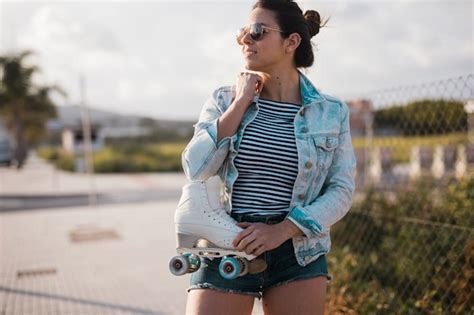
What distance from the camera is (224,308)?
2.16 metres

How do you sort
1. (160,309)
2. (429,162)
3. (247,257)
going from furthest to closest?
(429,162) → (160,309) → (247,257)

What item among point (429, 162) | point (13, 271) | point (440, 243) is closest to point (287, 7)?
point (440, 243)

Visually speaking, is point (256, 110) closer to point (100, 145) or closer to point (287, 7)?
point (287, 7)

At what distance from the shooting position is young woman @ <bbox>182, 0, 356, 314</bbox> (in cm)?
219

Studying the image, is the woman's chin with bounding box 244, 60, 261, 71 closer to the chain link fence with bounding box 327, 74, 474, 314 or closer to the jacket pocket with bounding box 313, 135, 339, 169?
the jacket pocket with bounding box 313, 135, 339, 169

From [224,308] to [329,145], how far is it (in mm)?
745

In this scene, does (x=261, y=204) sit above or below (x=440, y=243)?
above

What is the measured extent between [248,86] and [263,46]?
0.58ft

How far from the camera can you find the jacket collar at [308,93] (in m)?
2.40

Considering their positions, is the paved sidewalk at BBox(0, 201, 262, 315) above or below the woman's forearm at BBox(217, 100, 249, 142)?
below

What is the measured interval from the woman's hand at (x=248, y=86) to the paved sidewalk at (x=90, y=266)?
326 centimetres

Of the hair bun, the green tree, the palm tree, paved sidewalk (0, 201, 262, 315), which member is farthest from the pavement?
the palm tree

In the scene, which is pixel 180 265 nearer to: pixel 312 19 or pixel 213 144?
pixel 213 144

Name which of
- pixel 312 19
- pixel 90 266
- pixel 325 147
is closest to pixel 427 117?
pixel 312 19
